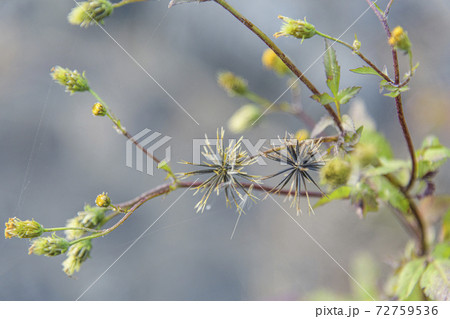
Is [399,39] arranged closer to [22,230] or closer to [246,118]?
[246,118]

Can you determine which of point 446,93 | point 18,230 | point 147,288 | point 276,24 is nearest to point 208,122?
point 276,24

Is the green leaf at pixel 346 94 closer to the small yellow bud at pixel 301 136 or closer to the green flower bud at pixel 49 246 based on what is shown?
the small yellow bud at pixel 301 136

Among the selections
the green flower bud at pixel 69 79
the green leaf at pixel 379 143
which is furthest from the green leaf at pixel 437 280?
the green flower bud at pixel 69 79

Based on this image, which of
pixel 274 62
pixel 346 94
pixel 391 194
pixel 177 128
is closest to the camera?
pixel 346 94

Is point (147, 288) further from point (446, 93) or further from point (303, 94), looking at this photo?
point (446, 93)

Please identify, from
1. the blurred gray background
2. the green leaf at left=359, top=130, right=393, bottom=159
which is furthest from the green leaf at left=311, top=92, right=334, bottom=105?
the blurred gray background

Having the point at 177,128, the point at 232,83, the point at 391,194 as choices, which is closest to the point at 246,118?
the point at 232,83

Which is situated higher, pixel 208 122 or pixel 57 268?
pixel 208 122
